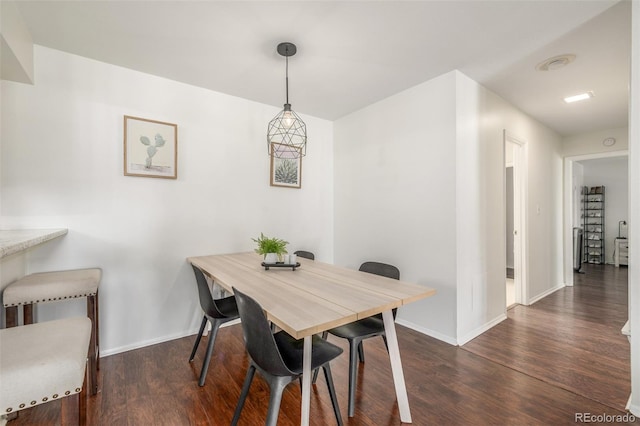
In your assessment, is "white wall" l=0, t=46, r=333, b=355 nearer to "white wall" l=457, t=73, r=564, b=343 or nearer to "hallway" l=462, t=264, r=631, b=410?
"white wall" l=457, t=73, r=564, b=343

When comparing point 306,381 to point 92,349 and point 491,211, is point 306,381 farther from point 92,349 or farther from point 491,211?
point 491,211

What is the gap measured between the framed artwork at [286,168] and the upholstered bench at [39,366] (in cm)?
242

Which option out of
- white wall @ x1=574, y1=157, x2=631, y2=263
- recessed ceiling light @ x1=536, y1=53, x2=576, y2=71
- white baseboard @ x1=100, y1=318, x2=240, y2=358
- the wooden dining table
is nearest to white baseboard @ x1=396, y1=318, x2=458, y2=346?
the wooden dining table

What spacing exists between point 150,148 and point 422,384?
292cm

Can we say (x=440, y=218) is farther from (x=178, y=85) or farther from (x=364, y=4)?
(x=178, y=85)

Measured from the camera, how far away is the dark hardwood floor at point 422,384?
162cm

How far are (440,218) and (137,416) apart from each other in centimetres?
266

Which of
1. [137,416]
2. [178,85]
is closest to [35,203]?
[178,85]

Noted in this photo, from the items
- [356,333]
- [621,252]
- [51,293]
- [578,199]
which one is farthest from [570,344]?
[621,252]

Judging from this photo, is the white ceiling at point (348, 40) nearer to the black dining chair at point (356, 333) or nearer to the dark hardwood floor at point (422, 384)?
the black dining chair at point (356, 333)

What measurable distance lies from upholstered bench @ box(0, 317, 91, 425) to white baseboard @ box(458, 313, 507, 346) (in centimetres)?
267

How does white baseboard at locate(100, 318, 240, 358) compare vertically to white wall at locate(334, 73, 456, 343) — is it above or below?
below

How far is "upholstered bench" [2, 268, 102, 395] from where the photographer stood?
1.63 meters

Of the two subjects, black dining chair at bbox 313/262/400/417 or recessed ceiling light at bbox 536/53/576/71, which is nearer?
black dining chair at bbox 313/262/400/417
